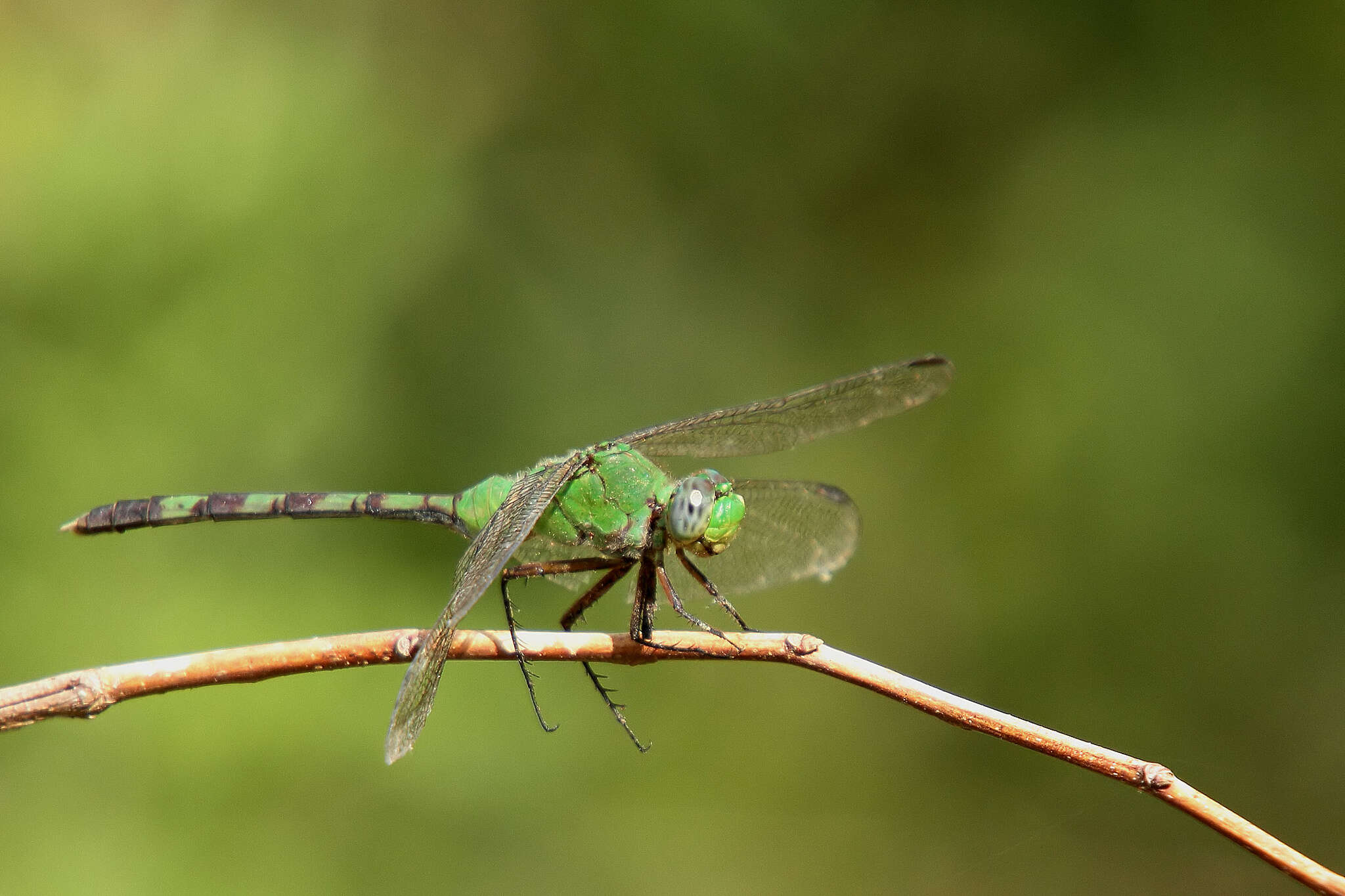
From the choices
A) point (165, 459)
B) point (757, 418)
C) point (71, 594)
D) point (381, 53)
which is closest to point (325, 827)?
point (71, 594)

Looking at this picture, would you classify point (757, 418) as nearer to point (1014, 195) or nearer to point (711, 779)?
point (711, 779)

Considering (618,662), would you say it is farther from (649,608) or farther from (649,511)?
(649,511)

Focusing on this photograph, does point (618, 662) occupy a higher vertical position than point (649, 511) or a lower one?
lower

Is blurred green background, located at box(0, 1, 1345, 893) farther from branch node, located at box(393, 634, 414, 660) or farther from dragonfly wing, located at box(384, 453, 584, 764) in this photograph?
branch node, located at box(393, 634, 414, 660)

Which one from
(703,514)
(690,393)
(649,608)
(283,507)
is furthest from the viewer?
(690,393)

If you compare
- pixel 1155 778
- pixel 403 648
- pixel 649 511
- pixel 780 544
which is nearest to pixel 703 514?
pixel 649 511

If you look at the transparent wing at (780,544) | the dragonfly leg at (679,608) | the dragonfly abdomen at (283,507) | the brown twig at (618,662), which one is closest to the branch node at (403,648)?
the brown twig at (618,662)

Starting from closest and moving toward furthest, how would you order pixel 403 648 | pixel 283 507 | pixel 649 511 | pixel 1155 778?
1. pixel 1155 778
2. pixel 403 648
3. pixel 649 511
4. pixel 283 507

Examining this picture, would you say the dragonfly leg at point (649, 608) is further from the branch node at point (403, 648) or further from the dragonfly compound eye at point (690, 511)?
the branch node at point (403, 648)
